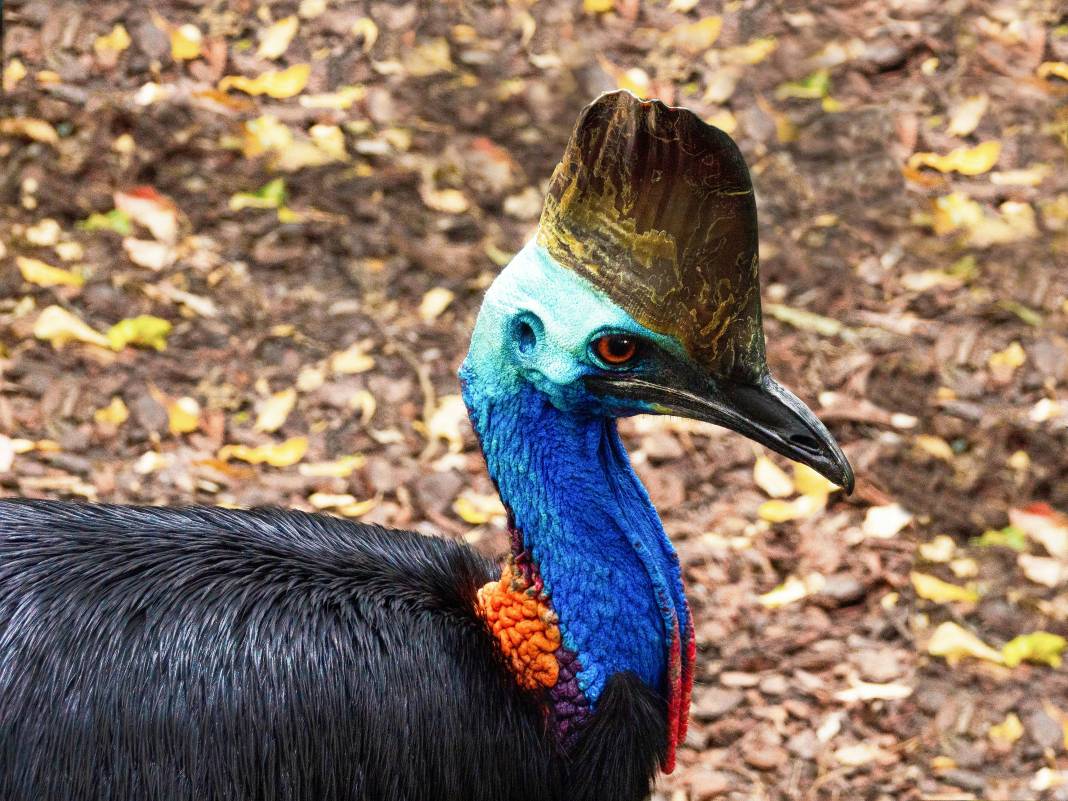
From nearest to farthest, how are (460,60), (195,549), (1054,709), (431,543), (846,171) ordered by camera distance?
1. (195,549)
2. (431,543)
3. (1054,709)
4. (846,171)
5. (460,60)

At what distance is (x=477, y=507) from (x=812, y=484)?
0.85 m

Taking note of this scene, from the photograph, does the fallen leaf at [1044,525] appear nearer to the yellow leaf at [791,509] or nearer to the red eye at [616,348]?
the yellow leaf at [791,509]

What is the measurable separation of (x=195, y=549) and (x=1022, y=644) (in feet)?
6.71

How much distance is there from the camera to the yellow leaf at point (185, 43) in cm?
499

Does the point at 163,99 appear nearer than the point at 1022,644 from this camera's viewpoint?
No

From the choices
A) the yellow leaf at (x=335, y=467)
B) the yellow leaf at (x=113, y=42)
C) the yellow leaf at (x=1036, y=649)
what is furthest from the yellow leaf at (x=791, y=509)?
the yellow leaf at (x=113, y=42)

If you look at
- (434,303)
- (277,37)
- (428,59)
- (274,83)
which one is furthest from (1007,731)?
(277,37)

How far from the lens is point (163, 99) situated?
4.83m

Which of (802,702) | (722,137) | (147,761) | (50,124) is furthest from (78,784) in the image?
(50,124)

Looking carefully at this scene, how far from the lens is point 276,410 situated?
13.2 feet

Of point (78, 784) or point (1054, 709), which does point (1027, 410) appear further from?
point (78, 784)

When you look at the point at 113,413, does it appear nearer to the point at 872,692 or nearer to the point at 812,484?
the point at 812,484

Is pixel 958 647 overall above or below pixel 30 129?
below

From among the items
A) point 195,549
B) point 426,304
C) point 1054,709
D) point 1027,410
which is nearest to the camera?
point 195,549
